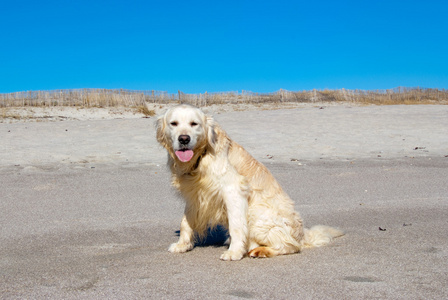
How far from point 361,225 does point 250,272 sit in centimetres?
254

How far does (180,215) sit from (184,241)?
70.9 inches

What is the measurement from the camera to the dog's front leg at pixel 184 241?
4488 mm

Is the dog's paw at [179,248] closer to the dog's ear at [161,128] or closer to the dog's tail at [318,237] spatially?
the dog's ear at [161,128]

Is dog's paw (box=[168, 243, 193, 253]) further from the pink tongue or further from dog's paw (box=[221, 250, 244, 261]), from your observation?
the pink tongue

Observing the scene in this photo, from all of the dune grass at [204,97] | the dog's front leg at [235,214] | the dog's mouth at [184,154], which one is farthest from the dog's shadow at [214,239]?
the dune grass at [204,97]

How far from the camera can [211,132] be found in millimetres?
4238

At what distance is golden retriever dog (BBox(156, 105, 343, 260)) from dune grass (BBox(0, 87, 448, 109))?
2642 cm

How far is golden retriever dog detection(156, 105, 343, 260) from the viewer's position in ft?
13.6

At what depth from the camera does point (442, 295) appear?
9.66 ft

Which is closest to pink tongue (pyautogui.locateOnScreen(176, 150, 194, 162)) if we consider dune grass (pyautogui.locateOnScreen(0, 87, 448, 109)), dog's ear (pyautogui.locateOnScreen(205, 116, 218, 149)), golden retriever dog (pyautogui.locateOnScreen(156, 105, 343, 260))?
golden retriever dog (pyautogui.locateOnScreen(156, 105, 343, 260))

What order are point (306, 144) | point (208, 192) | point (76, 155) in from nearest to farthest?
1. point (208, 192)
2. point (76, 155)
3. point (306, 144)

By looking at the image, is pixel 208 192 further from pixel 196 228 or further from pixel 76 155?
pixel 76 155

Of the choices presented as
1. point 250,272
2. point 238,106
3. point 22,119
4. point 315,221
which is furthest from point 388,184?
point 238,106

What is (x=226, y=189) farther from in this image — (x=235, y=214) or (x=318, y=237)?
(x=318, y=237)
